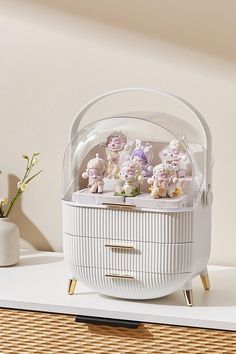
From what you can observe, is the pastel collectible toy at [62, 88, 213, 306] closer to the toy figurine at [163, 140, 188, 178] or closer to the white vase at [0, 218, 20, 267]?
the toy figurine at [163, 140, 188, 178]

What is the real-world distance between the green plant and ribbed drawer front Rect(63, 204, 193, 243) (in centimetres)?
39

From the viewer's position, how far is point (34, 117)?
7.32 feet

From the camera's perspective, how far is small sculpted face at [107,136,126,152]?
1.80 meters

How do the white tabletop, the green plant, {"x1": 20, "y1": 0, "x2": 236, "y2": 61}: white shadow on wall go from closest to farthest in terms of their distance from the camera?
1. the white tabletop
2. {"x1": 20, "y1": 0, "x2": 236, "y2": 61}: white shadow on wall
3. the green plant

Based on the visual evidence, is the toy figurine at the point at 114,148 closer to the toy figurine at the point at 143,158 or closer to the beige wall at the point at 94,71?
the toy figurine at the point at 143,158

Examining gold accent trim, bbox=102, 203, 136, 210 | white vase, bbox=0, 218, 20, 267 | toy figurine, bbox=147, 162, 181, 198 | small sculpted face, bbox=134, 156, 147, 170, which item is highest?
small sculpted face, bbox=134, 156, 147, 170

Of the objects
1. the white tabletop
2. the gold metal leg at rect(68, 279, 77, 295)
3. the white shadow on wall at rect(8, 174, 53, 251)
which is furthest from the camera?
the white shadow on wall at rect(8, 174, 53, 251)

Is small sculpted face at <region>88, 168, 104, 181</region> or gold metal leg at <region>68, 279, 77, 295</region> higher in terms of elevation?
small sculpted face at <region>88, 168, 104, 181</region>

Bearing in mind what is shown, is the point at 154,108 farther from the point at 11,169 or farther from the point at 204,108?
the point at 11,169

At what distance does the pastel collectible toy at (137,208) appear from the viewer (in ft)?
5.68

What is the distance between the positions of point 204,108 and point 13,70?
0.61 metres

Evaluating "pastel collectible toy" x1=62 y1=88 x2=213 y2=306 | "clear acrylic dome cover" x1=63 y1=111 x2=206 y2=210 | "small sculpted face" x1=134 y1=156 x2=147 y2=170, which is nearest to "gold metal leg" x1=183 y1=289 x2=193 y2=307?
"pastel collectible toy" x1=62 y1=88 x2=213 y2=306

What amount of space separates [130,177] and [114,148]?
→ 0.10 metres

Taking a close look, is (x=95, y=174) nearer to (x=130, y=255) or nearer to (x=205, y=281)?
(x=130, y=255)
